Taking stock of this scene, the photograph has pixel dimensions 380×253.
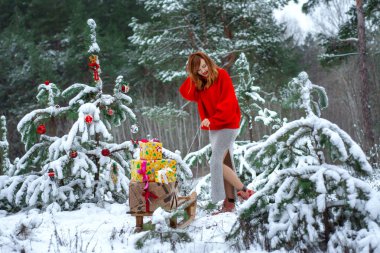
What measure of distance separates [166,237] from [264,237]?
81 cm

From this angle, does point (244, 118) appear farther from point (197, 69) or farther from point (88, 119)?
point (88, 119)

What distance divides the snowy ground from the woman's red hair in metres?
1.46

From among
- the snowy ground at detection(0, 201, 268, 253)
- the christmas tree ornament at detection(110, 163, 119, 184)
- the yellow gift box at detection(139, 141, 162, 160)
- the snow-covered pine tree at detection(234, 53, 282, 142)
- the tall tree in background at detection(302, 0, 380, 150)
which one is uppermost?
the tall tree in background at detection(302, 0, 380, 150)

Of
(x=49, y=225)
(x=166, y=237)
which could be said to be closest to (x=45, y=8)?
(x=49, y=225)

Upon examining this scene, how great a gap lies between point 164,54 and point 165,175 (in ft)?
42.9

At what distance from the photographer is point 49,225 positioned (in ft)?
15.8

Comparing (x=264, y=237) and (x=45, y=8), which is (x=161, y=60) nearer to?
(x=45, y=8)

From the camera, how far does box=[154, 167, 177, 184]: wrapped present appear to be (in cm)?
440

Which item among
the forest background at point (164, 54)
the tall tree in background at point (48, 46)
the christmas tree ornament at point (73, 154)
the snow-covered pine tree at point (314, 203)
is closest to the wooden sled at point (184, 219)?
the snow-covered pine tree at point (314, 203)

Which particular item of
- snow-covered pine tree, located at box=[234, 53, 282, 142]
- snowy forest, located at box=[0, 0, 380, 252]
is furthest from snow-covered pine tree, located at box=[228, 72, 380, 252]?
snow-covered pine tree, located at box=[234, 53, 282, 142]

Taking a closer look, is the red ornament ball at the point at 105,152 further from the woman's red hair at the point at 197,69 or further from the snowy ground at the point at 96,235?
the woman's red hair at the point at 197,69

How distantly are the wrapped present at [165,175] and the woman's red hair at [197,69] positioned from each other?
1.04m

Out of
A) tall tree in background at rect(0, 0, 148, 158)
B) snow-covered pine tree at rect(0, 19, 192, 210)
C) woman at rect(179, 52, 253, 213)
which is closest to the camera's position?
woman at rect(179, 52, 253, 213)

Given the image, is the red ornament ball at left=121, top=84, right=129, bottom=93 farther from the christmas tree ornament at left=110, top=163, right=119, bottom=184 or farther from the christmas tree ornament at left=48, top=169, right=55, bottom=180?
the christmas tree ornament at left=48, top=169, right=55, bottom=180
